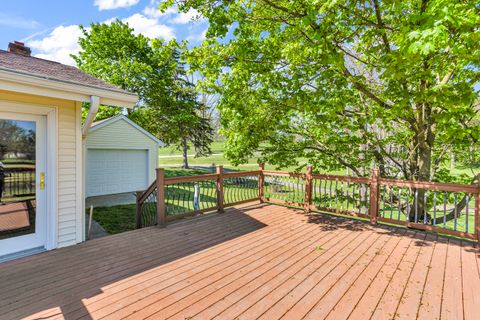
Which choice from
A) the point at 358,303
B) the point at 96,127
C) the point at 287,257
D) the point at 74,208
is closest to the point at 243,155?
the point at 287,257

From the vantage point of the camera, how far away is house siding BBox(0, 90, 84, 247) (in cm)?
378

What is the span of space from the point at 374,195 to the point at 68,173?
18.0ft

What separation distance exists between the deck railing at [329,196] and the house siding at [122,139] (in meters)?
6.02

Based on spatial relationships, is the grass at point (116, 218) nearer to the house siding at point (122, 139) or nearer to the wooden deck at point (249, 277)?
the wooden deck at point (249, 277)

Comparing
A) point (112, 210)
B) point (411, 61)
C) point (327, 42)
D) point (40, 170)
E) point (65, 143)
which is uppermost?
point (327, 42)

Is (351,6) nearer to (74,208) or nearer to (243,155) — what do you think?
(243,155)

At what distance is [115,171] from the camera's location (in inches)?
452

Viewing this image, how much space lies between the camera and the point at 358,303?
2.53 metres

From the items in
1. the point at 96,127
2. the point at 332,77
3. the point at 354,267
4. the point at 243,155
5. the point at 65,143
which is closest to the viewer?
the point at 354,267

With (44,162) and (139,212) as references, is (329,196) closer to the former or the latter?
(139,212)

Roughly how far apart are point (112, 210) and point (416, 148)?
9261mm

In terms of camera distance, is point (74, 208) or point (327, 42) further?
point (74, 208)

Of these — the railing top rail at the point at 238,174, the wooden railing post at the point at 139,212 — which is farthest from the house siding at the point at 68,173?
the railing top rail at the point at 238,174

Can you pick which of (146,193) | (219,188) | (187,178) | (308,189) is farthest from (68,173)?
(308,189)
